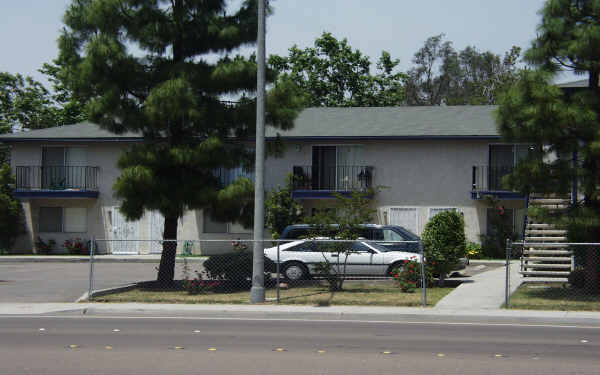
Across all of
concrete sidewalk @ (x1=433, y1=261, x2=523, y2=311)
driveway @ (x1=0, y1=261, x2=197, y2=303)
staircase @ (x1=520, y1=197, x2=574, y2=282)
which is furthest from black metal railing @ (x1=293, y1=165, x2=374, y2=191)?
concrete sidewalk @ (x1=433, y1=261, x2=523, y2=311)

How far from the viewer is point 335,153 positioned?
31.0 m

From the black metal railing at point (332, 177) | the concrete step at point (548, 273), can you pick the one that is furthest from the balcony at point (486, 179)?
the concrete step at point (548, 273)

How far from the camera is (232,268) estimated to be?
1772 cm

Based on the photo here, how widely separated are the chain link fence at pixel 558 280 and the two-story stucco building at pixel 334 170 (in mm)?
8450

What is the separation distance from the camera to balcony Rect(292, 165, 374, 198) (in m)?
30.2

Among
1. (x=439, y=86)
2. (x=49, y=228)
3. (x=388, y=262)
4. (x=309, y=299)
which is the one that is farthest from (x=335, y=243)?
(x=439, y=86)

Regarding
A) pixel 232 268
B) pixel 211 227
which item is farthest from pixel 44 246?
→ pixel 232 268

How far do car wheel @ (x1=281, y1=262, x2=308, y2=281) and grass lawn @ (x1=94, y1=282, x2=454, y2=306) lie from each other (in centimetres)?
158

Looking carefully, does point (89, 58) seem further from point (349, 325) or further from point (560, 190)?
point (560, 190)

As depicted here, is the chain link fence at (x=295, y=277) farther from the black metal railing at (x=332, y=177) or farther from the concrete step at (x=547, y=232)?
the black metal railing at (x=332, y=177)

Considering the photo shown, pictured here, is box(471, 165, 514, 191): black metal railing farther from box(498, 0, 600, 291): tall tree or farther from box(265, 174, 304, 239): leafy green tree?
box(498, 0, 600, 291): tall tree

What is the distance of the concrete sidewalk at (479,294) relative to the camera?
14969 millimetres

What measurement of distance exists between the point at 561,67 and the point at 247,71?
7.57 m

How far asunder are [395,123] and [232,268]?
15857 mm
